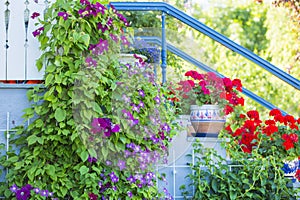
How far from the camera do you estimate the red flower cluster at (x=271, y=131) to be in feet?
13.0

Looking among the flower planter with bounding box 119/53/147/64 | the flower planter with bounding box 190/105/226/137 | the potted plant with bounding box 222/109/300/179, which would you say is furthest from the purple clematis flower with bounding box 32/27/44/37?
the potted plant with bounding box 222/109/300/179

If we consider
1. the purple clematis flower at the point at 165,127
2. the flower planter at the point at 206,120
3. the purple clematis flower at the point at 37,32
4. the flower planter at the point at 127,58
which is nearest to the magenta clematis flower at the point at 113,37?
the flower planter at the point at 127,58

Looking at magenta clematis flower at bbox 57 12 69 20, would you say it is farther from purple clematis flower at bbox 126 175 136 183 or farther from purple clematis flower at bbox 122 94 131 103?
purple clematis flower at bbox 126 175 136 183

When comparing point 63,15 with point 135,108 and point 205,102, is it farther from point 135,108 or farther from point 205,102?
point 205,102

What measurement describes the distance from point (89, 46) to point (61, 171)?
2.24 ft

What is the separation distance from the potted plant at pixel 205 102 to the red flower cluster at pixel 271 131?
1.16 ft

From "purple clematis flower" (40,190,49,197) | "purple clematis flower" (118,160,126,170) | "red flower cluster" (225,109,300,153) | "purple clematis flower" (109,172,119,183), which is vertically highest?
"red flower cluster" (225,109,300,153)

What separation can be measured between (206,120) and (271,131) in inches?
21.8

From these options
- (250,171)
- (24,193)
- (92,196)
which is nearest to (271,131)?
(250,171)

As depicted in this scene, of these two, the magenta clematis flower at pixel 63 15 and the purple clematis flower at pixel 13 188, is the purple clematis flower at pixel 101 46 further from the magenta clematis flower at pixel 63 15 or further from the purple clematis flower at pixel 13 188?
the purple clematis flower at pixel 13 188

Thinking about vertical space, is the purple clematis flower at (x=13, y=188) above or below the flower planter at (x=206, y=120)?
below

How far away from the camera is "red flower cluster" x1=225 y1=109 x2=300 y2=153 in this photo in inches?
156

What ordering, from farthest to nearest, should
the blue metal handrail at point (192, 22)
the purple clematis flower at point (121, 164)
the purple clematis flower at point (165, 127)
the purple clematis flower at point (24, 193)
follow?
the blue metal handrail at point (192, 22), the purple clematis flower at point (165, 127), the purple clematis flower at point (121, 164), the purple clematis flower at point (24, 193)

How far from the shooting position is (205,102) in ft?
12.2
